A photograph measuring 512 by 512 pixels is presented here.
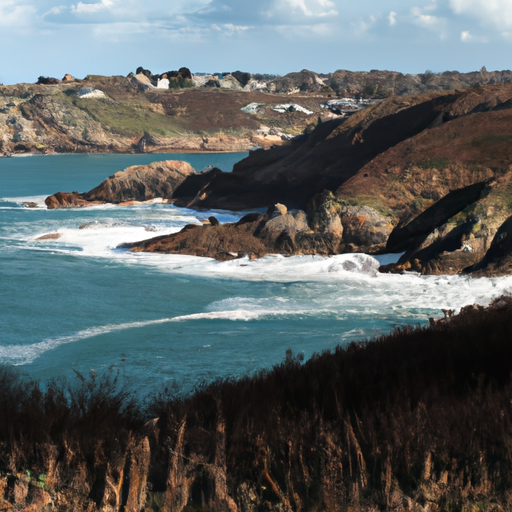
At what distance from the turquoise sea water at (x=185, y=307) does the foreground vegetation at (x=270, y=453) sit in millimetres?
4171

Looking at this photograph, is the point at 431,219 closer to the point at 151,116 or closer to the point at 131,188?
the point at 131,188

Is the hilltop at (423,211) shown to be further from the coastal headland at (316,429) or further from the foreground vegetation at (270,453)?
the foreground vegetation at (270,453)

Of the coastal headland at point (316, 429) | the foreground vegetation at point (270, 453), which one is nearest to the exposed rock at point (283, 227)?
the coastal headland at point (316, 429)

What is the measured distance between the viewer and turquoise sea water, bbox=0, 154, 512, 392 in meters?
12.6

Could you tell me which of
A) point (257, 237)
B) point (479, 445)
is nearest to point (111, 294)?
point (257, 237)

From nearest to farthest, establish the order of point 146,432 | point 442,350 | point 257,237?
point 146,432
point 442,350
point 257,237

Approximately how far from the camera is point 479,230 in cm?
1991

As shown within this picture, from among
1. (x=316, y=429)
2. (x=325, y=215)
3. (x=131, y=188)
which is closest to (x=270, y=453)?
(x=316, y=429)

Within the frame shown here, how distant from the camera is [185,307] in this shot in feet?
57.1

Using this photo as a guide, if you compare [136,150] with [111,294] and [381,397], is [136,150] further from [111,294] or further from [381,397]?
[381,397]

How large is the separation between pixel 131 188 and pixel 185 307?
92.2 feet

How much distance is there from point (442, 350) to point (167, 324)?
8.45 m

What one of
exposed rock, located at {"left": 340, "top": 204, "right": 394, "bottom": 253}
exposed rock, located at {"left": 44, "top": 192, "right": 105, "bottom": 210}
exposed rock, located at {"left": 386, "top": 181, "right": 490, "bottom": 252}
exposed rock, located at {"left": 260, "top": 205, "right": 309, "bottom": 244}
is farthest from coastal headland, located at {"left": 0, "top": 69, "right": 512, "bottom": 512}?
exposed rock, located at {"left": 44, "top": 192, "right": 105, "bottom": 210}

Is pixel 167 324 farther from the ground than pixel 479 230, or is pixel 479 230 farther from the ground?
pixel 479 230
